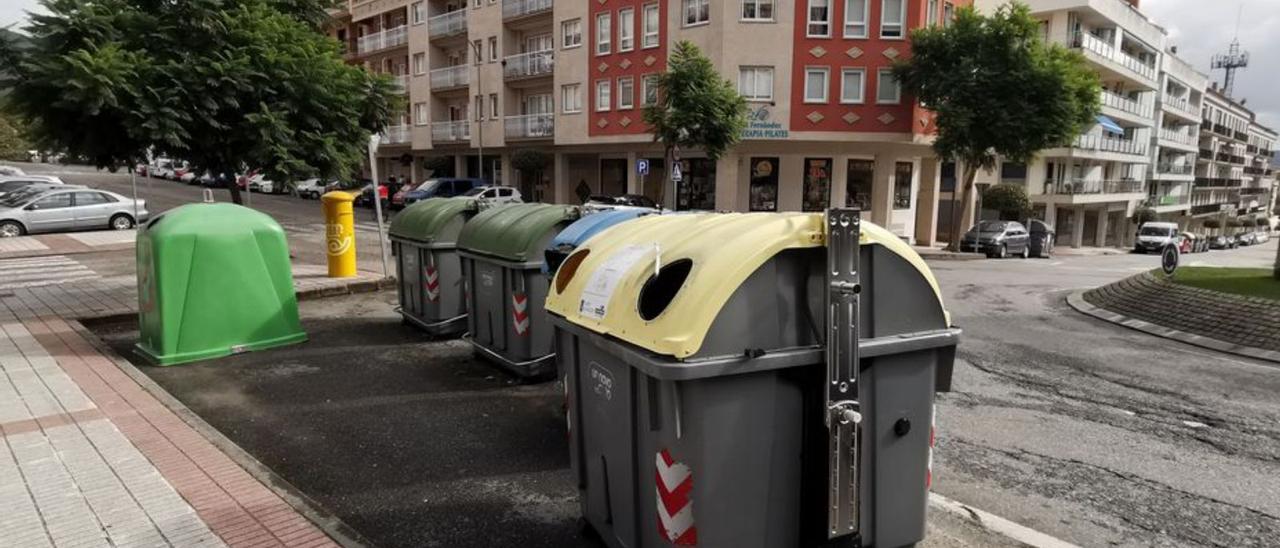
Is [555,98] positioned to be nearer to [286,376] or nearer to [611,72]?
[611,72]

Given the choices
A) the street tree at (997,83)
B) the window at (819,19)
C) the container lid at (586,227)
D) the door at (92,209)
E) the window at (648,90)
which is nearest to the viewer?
the container lid at (586,227)

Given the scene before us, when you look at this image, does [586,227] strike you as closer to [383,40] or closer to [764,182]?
[764,182]

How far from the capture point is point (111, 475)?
15.6ft

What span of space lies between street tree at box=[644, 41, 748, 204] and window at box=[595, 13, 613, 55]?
22.2 ft

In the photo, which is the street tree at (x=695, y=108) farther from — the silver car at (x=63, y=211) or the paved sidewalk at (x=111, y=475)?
the paved sidewalk at (x=111, y=475)

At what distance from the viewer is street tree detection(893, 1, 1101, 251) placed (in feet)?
87.9

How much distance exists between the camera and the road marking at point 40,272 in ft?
42.0

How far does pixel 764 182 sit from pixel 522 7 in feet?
49.7

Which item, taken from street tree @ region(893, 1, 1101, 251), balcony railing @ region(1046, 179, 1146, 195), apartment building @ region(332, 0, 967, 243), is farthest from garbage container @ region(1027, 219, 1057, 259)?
balcony railing @ region(1046, 179, 1146, 195)

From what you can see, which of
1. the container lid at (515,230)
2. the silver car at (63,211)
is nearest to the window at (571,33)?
the silver car at (63,211)

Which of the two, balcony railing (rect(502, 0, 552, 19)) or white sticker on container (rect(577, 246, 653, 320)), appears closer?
white sticker on container (rect(577, 246, 653, 320))

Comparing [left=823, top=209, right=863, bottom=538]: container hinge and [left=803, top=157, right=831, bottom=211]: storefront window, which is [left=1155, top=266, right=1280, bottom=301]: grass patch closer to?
[left=823, top=209, right=863, bottom=538]: container hinge

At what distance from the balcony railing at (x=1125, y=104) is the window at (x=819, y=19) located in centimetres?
A: 2639

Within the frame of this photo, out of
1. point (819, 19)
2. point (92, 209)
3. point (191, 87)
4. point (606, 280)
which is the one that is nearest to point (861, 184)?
point (819, 19)
